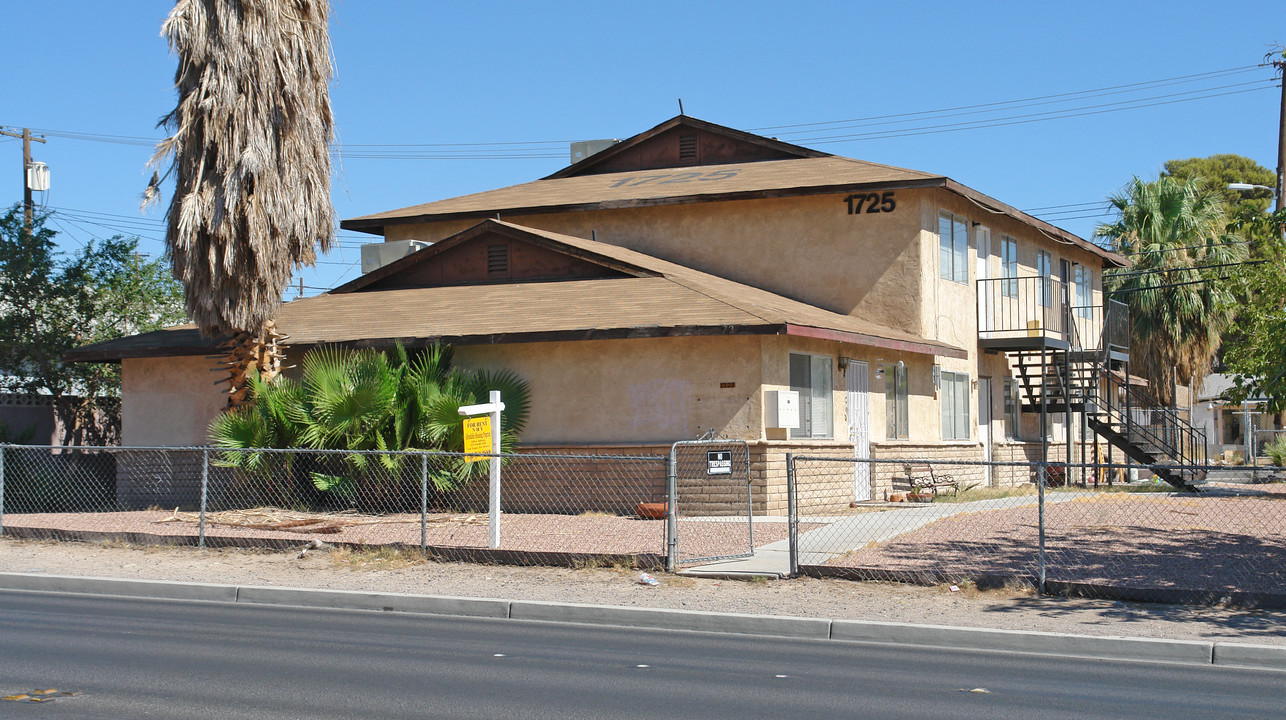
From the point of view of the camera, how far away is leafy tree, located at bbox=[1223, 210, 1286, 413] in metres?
18.5

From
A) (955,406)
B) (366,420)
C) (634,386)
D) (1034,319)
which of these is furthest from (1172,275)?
(366,420)

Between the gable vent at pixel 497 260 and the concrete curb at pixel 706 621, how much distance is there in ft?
36.8

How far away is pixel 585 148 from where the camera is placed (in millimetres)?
30734

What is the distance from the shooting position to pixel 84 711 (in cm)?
701

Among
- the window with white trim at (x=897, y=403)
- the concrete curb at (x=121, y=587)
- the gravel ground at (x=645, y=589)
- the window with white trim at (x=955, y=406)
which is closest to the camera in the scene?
the gravel ground at (x=645, y=589)

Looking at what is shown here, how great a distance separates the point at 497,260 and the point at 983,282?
33.7ft

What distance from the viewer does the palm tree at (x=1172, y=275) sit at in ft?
110

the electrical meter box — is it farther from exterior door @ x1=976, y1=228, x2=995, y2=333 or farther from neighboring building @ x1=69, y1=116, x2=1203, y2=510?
exterior door @ x1=976, y1=228, x2=995, y2=333

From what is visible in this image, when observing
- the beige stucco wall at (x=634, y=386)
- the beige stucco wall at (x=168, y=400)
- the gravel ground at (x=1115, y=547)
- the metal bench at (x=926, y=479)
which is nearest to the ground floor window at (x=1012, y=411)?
the metal bench at (x=926, y=479)

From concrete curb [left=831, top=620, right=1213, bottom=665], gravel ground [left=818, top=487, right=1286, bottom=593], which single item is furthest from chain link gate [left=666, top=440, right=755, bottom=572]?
concrete curb [left=831, top=620, right=1213, bottom=665]

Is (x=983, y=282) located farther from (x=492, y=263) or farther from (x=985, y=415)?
(x=492, y=263)

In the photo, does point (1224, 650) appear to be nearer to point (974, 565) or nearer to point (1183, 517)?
point (974, 565)

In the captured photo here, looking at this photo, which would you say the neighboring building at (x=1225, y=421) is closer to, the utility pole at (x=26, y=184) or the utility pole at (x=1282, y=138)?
the utility pole at (x=1282, y=138)

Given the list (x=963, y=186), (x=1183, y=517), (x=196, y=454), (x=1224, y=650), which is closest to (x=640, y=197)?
(x=963, y=186)
